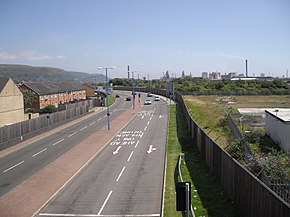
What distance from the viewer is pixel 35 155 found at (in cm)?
2916

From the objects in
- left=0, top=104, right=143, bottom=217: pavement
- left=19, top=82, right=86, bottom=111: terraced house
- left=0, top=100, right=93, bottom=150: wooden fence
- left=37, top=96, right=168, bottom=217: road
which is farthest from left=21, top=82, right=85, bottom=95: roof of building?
left=37, top=96, right=168, bottom=217: road

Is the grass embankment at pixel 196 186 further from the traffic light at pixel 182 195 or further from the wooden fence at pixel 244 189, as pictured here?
the traffic light at pixel 182 195

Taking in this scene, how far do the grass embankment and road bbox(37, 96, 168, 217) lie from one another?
55 cm

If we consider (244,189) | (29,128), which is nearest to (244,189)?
(244,189)

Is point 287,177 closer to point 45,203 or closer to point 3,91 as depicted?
point 45,203

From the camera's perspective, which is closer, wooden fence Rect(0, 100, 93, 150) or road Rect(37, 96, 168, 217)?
road Rect(37, 96, 168, 217)

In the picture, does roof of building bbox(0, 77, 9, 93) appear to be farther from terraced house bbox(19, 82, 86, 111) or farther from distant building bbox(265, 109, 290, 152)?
distant building bbox(265, 109, 290, 152)

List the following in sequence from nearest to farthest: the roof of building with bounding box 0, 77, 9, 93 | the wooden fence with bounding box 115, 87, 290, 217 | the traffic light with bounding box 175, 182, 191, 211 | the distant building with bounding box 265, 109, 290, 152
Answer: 1. the traffic light with bounding box 175, 182, 191, 211
2. the wooden fence with bounding box 115, 87, 290, 217
3. the distant building with bounding box 265, 109, 290, 152
4. the roof of building with bounding box 0, 77, 9, 93

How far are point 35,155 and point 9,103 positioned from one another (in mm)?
18719

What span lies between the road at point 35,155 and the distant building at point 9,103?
6265 millimetres

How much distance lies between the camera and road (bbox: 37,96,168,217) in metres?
16.1

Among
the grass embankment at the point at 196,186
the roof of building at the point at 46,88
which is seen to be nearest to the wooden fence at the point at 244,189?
the grass embankment at the point at 196,186

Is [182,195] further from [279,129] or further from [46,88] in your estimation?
[46,88]

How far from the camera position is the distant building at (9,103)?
43688mm
